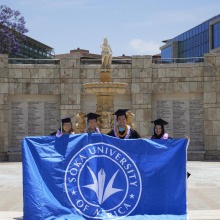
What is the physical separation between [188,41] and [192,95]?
48.1 metres

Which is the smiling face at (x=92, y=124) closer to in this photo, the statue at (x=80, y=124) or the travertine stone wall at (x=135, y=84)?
the statue at (x=80, y=124)

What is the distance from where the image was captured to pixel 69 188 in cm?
952

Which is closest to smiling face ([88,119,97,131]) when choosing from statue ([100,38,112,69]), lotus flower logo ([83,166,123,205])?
lotus flower logo ([83,166,123,205])

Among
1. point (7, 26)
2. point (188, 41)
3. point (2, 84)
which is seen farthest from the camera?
point (188, 41)

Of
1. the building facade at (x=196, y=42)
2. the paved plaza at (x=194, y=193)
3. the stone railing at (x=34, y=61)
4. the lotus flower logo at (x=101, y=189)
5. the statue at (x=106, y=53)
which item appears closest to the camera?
the lotus flower logo at (x=101, y=189)

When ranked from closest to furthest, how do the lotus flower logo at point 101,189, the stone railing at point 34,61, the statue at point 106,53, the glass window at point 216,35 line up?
the lotus flower logo at point 101,189 < the statue at point 106,53 < the stone railing at point 34,61 < the glass window at point 216,35

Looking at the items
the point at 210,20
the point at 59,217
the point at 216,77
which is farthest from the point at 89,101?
the point at 210,20

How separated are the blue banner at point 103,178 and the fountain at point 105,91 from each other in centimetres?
1013

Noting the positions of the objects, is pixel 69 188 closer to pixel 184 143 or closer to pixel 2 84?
pixel 184 143

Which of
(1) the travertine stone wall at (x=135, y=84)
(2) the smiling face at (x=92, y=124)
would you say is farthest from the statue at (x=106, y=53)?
(2) the smiling face at (x=92, y=124)

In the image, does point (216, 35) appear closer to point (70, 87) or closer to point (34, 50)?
point (34, 50)

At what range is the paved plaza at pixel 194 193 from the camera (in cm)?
1058

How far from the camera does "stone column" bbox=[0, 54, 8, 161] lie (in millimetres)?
25375

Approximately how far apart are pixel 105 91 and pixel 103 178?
10.6 meters
